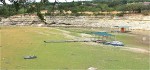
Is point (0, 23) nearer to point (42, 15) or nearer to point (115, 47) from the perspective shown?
point (42, 15)

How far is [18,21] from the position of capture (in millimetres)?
98938

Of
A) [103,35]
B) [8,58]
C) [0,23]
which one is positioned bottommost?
[0,23]

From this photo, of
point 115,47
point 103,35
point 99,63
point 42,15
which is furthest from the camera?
point 42,15

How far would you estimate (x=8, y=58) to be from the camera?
2816cm

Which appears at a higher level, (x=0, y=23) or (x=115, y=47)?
(x=115, y=47)

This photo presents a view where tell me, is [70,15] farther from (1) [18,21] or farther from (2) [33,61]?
(2) [33,61]

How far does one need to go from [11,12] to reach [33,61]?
252 ft

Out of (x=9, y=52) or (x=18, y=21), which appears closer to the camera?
(x=9, y=52)

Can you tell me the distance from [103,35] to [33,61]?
21.9 metres

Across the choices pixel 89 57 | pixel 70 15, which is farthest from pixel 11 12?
pixel 89 57

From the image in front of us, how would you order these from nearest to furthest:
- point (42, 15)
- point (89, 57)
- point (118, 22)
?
point (89, 57) < point (118, 22) < point (42, 15)

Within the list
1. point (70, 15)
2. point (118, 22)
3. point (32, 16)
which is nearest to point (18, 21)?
point (32, 16)

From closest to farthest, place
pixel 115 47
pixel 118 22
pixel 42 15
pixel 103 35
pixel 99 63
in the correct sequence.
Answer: pixel 99 63, pixel 115 47, pixel 103 35, pixel 118 22, pixel 42 15

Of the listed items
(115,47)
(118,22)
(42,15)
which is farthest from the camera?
(42,15)
